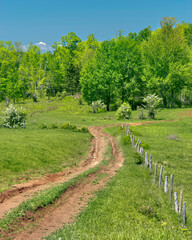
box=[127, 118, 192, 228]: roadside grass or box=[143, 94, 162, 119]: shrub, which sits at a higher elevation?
box=[143, 94, 162, 119]: shrub

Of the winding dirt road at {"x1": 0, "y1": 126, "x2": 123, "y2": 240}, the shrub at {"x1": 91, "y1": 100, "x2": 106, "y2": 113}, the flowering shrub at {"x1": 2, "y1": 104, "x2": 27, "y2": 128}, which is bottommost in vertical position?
the winding dirt road at {"x1": 0, "y1": 126, "x2": 123, "y2": 240}

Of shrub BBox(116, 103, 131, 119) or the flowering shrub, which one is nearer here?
the flowering shrub

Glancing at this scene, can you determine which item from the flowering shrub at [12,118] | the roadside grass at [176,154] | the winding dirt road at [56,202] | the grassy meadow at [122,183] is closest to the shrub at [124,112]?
the roadside grass at [176,154]

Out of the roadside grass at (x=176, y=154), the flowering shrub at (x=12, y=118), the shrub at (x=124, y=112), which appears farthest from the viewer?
the shrub at (x=124, y=112)

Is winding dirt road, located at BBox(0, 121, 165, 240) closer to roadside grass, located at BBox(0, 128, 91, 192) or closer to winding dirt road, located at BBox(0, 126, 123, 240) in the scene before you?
winding dirt road, located at BBox(0, 126, 123, 240)

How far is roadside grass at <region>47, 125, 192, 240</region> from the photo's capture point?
9.84 m

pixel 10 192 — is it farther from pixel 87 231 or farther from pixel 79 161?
pixel 79 161

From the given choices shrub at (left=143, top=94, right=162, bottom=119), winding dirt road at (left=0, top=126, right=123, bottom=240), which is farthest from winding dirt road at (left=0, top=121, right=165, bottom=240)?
shrub at (left=143, top=94, right=162, bottom=119)

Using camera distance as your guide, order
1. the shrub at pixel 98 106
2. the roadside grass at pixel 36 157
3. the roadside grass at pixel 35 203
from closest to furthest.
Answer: the roadside grass at pixel 35 203 < the roadside grass at pixel 36 157 < the shrub at pixel 98 106

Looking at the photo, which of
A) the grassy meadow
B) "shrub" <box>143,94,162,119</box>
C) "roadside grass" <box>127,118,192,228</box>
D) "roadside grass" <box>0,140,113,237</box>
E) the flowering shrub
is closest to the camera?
the grassy meadow

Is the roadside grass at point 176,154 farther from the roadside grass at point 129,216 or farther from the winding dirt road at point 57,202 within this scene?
the winding dirt road at point 57,202

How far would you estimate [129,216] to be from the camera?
12289 mm

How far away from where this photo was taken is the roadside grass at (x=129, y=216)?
32.3 feet

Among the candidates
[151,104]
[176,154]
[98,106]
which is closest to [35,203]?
[176,154]
